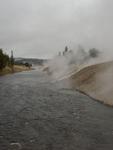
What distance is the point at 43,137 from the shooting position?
68.0ft

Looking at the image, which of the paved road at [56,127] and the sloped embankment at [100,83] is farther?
the sloped embankment at [100,83]

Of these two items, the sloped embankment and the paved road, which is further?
the sloped embankment

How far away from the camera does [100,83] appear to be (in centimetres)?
4866

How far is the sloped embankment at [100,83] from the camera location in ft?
132

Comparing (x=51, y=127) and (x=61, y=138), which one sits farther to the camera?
(x=51, y=127)

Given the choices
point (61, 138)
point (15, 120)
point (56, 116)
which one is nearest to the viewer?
point (61, 138)

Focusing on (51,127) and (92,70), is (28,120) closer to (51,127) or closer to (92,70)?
(51,127)

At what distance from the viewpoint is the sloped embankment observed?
40.3 metres

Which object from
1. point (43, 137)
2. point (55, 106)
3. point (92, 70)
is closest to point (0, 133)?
point (43, 137)

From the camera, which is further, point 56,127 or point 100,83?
point 100,83

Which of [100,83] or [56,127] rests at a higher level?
[56,127]

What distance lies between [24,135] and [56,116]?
7287 millimetres

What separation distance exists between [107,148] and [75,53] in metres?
156

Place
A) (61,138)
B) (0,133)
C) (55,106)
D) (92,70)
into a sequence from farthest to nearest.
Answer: (92,70), (55,106), (0,133), (61,138)
